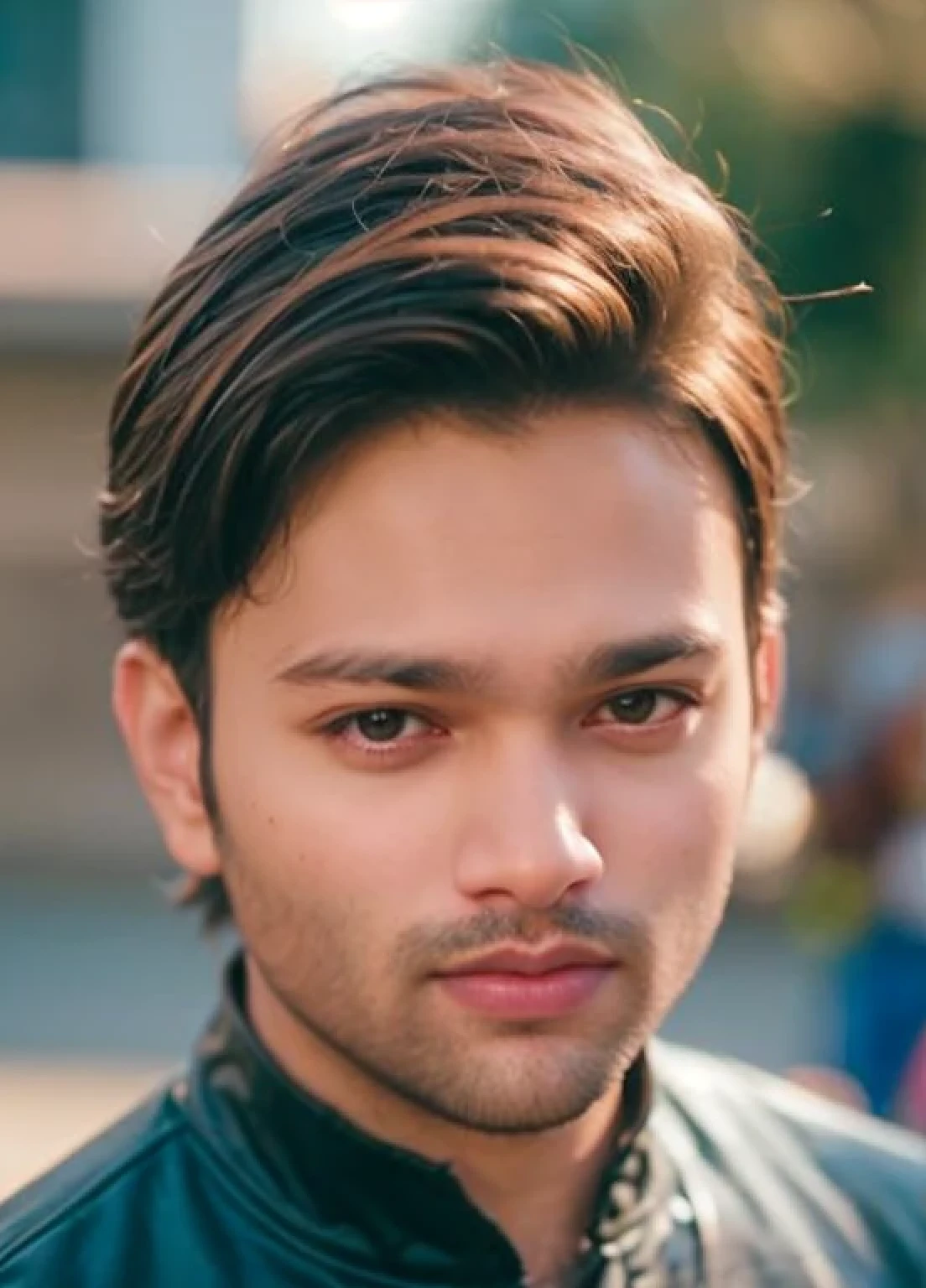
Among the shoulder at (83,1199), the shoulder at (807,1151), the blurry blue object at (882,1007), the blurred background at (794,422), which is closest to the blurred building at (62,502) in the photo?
the blurred background at (794,422)

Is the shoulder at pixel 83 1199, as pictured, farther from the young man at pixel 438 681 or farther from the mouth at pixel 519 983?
the mouth at pixel 519 983

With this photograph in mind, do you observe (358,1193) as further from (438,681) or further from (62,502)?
(62,502)

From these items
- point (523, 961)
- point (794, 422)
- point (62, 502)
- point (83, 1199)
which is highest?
point (523, 961)

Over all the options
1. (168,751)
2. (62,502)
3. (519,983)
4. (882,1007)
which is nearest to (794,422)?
(62,502)

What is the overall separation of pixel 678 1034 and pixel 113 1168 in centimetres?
665

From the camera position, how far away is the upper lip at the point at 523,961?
1.91 meters

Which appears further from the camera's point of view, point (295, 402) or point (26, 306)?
point (26, 306)

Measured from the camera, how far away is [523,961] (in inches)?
75.5

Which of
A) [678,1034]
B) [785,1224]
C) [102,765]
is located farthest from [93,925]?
[785,1224]

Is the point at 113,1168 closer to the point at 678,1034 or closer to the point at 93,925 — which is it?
the point at 678,1034

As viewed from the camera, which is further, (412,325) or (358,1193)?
(358,1193)

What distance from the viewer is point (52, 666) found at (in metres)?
11.5

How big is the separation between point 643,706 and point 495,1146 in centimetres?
40

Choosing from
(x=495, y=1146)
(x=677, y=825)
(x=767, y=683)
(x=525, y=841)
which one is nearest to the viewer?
(x=525, y=841)
